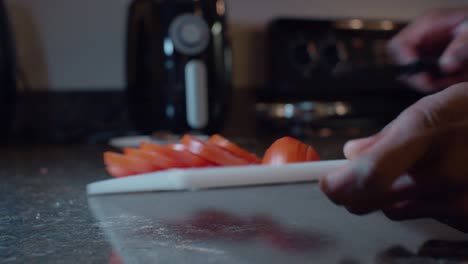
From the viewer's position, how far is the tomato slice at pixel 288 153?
0.48 metres

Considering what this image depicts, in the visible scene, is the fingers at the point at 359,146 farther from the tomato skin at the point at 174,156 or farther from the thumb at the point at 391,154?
the tomato skin at the point at 174,156

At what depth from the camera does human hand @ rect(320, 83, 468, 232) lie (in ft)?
0.84

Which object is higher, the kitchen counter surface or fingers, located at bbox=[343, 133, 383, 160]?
fingers, located at bbox=[343, 133, 383, 160]

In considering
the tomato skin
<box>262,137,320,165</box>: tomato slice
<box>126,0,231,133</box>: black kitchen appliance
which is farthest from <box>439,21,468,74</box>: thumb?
<box>126,0,231,133</box>: black kitchen appliance

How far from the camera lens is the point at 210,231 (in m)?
0.34

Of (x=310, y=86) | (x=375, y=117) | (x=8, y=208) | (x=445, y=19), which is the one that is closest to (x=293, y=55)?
(x=310, y=86)

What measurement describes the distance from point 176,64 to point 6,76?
0.35m

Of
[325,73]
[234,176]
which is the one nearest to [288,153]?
[234,176]

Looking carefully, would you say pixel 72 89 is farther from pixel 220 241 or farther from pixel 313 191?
pixel 220 241

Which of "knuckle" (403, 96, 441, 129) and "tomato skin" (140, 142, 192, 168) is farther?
"tomato skin" (140, 142, 192, 168)

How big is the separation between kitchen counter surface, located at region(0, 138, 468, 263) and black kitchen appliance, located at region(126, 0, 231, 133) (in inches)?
19.6

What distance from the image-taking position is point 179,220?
37 centimetres

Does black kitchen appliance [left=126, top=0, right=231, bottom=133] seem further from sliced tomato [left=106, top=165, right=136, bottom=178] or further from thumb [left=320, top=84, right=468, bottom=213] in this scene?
thumb [left=320, top=84, right=468, bottom=213]

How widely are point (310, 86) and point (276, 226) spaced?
2.89 ft
